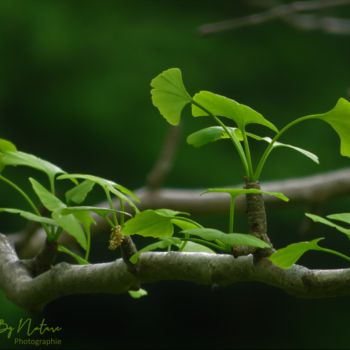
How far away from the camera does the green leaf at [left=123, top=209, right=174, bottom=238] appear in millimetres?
719

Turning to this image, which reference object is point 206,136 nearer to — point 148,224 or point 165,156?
point 148,224

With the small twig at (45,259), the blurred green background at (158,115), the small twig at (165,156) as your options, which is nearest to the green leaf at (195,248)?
the small twig at (45,259)

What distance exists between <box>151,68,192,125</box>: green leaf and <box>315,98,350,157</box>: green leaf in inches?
5.0

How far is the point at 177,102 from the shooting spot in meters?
0.78

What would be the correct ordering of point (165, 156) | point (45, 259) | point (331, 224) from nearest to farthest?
point (331, 224), point (45, 259), point (165, 156)

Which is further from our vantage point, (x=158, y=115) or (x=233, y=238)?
(x=158, y=115)

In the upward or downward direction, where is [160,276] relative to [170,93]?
downward

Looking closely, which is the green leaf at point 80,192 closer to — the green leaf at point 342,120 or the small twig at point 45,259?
the small twig at point 45,259

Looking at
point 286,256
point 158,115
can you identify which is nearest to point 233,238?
point 286,256

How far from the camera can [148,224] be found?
726mm

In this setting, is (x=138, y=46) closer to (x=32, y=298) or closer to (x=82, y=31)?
(x=82, y=31)

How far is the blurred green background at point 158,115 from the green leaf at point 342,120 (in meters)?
3.03

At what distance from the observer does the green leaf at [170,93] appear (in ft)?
2.52

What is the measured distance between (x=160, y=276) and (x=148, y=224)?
0.21 feet
